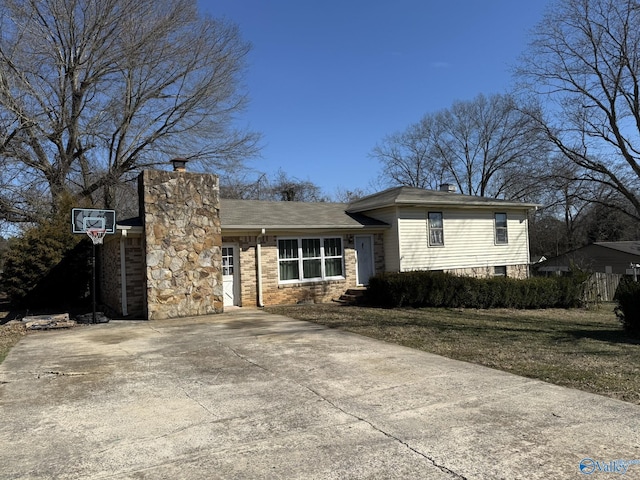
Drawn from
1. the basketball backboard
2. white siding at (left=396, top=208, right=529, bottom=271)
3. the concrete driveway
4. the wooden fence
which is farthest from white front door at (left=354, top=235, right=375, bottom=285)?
the concrete driveway

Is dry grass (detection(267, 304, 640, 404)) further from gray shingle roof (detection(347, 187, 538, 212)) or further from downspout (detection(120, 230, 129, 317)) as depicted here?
gray shingle roof (detection(347, 187, 538, 212))

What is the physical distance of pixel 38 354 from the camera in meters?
8.04

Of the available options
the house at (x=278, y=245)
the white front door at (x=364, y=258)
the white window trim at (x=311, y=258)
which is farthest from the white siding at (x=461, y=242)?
the white window trim at (x=311, y=258)

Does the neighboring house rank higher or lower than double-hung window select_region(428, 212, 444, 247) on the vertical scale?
lower

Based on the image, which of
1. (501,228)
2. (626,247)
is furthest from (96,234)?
(626,247)

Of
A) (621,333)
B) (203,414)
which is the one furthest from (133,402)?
(621,333)

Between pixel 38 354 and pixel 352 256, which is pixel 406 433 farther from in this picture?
pixel 352 256

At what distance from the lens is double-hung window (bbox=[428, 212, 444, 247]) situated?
18.1m

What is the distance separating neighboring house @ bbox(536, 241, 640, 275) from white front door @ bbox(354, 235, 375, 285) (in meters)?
22.3

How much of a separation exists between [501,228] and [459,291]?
688 centimetres

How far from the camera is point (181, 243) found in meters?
12.7

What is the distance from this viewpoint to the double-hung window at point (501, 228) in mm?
20312

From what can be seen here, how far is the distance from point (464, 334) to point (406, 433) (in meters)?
5.89

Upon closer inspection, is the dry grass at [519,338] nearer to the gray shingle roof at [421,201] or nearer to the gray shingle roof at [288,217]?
the gray shingle roof at [288,217]
